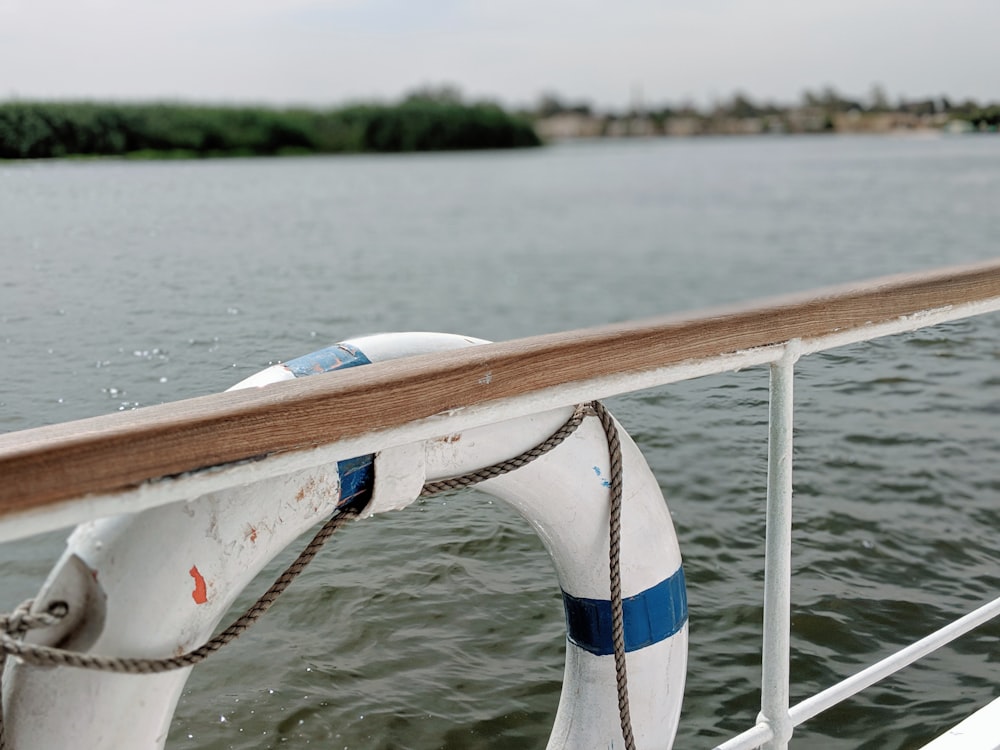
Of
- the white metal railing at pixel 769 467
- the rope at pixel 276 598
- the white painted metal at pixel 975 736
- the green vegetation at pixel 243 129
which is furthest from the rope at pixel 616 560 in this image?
the green vegetation at pixel 243 129

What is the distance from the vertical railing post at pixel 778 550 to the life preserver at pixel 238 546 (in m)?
0.13

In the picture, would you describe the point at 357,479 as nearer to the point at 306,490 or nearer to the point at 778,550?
the point at 306,490

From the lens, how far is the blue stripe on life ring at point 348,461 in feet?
2.77

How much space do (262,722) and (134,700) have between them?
179cm

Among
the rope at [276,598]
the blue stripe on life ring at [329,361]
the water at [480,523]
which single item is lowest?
the water at [480,523]

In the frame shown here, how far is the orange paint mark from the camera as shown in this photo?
0.77m

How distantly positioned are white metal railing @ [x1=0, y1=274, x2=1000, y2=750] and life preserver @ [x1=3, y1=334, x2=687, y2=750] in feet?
0.17

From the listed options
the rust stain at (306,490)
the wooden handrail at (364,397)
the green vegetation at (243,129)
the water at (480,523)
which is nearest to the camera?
the wooden handrail at (364,397)

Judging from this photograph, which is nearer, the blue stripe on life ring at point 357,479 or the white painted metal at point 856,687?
the blue stripe on life ring at point 357,479

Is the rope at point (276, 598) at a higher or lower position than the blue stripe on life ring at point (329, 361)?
lower

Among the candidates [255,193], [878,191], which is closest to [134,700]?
[255,193]

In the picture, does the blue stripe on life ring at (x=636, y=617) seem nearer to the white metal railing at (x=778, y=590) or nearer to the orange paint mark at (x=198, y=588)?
the white metal railing at (x=778, y=590)

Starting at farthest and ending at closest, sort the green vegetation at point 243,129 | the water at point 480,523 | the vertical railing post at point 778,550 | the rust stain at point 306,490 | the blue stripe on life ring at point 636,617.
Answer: the green vegetation at point 243,129 < the water at point 480,523 < the blue stripe on life ring at point 636,617 < the vertical railing post at point 778,550 < the rust stain at point 306,490

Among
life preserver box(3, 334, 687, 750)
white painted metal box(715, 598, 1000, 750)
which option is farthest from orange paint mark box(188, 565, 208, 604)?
white painted metal box(715, 598, 1000, 750)
